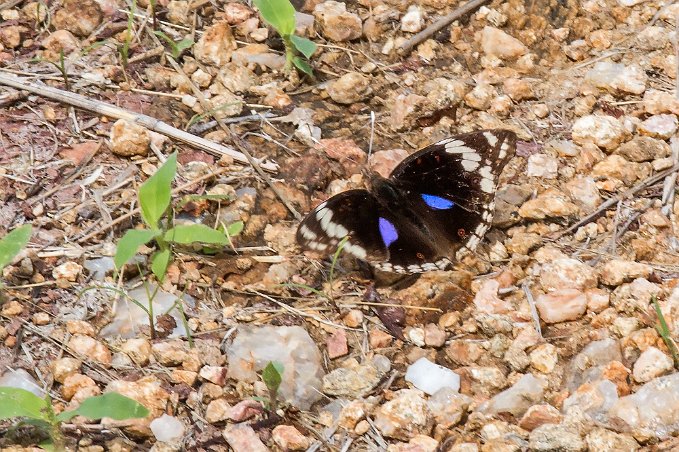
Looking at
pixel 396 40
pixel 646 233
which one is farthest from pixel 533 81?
pixel 646 233

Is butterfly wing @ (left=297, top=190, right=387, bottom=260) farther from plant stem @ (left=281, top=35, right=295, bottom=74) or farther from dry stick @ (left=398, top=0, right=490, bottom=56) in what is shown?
dry stick @ (left=398, top=0, right=490, bottom=56)

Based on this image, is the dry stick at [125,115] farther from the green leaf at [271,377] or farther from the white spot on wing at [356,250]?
the green leaf at [271,377]

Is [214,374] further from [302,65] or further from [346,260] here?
[302,65]

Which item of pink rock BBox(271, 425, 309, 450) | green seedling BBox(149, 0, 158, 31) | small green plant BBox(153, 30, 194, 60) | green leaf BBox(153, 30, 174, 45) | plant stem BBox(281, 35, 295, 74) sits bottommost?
pink rock BBox(271, 425, 309, 450)

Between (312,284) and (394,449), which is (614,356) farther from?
(312,284)

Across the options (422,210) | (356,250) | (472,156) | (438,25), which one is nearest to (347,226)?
(356,250)

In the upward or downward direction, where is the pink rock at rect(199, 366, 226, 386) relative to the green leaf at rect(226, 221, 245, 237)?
downward

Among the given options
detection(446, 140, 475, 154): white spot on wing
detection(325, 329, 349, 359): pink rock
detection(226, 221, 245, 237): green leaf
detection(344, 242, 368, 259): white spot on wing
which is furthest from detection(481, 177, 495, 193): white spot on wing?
detection(226, 221, 245, 237): green leaf
